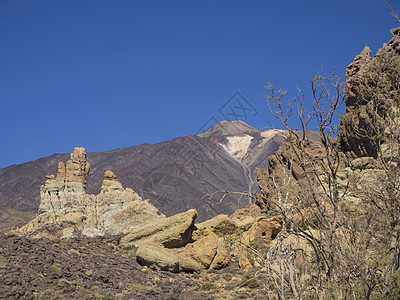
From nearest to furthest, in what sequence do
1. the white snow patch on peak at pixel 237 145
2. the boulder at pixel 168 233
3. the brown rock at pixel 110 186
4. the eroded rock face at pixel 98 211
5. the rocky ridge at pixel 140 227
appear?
1. the rocky ridge at pixel 140 227
2. the boulder at pixel 168 233
3. the eroded rock face at pixel 98 211
4. the brown rock at pixel 110 186
5. the white snow patch on peak at pixel 237 145

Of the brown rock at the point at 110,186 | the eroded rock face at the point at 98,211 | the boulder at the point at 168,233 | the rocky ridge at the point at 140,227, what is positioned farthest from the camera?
the brown rock at the point at 110,186

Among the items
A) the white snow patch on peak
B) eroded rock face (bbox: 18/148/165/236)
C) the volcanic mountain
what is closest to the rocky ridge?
eroded rock face (bbox: 18/148/165/236)

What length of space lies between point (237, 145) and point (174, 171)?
2242 inches

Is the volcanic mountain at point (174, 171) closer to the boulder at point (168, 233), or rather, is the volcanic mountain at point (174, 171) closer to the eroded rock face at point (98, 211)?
the eroded rock face at point (98, 211)

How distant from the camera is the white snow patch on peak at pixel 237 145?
172 meters

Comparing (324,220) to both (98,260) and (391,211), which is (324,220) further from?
(98,260)

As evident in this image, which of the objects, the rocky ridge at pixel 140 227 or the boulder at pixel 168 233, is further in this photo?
the boulder at pixel 168 233

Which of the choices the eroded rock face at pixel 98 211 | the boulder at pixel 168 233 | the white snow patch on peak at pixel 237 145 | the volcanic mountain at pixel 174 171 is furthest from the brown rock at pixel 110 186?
the white snow patch on peak at pixel 237 145

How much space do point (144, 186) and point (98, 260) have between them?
99.2m

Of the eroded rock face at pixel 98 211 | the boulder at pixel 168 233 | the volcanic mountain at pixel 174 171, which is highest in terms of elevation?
the volcanic mountain at pixel 174 171

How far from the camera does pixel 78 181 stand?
116 feet

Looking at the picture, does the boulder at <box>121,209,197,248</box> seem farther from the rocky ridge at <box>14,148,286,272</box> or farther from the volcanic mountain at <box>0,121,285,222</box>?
the volcanic mountain at <box>0,121,285,222</box>

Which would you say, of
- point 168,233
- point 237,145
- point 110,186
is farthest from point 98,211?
point 237,145

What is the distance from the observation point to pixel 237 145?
179875mm
